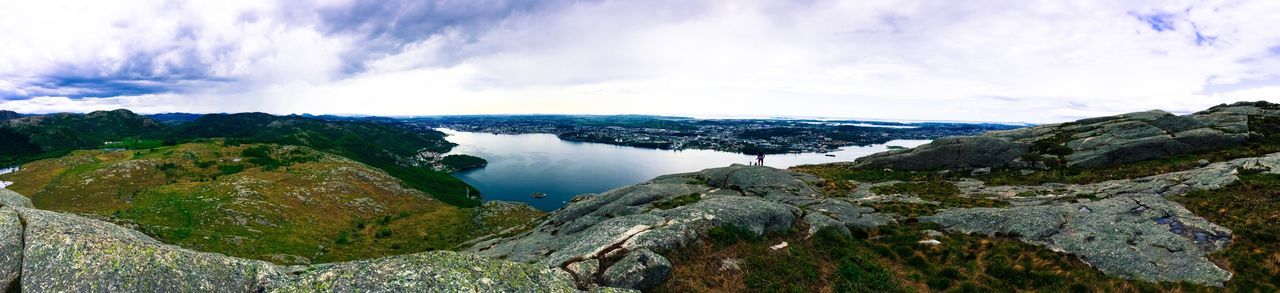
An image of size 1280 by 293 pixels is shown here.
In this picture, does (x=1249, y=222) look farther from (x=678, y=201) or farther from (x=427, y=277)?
Result: (x=427, y=277)

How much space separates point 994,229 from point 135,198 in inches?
3794

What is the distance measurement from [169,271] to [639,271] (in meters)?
14.6

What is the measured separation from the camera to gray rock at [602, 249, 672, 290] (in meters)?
17.5

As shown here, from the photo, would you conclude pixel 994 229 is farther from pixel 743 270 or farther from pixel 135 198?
pixel 135 198

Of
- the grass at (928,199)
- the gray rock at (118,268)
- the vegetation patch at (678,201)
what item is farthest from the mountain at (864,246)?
the vegetation patch at (678,201)

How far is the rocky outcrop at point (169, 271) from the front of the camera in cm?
1223

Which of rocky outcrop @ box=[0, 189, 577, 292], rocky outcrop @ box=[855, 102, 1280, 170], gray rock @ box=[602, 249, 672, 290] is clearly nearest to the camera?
rocky outcrop @ box=[0, 189, 577, 292]

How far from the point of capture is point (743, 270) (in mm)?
20156

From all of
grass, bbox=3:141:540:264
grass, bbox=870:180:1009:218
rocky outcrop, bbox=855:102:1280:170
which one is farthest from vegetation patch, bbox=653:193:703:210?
grass, bbox=3:141:540:264

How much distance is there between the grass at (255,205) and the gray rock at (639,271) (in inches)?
1428

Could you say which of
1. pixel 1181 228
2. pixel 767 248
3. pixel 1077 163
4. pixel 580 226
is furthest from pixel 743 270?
pixel 1077 163

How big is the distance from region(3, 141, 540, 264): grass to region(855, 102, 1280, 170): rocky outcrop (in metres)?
59.0

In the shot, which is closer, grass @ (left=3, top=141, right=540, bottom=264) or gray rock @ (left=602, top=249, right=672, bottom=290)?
gray rock @ (left=602, top=249, right=672, bottom=290)

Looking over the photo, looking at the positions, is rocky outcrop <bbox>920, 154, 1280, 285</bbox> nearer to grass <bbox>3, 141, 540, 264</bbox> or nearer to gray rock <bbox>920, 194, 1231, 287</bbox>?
gray rock <bbox>920, 194, 1231, 287</bbox>
